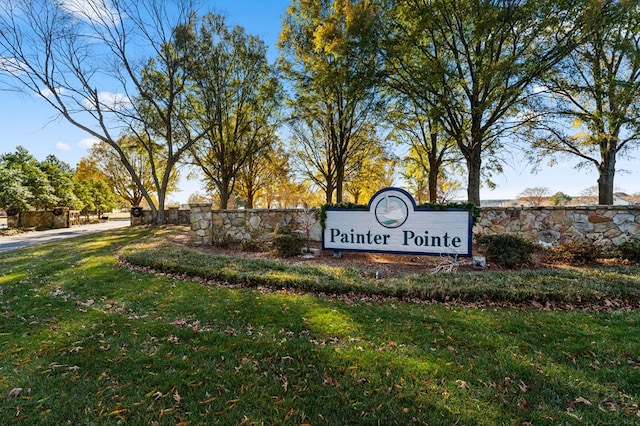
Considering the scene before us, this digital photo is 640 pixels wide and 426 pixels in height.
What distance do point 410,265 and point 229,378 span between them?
4.89 metres

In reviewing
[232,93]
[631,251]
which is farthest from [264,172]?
[631,251]

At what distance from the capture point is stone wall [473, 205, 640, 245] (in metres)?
7.05

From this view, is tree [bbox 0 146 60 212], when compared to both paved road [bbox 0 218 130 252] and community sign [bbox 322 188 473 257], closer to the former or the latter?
paved road [bbox 0 218 130 252]

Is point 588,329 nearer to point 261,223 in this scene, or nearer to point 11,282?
point 261,223

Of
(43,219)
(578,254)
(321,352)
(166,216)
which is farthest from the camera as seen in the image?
(166,216)

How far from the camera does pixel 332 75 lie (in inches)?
402

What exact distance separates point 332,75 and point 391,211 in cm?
596

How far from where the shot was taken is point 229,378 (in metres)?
2.36

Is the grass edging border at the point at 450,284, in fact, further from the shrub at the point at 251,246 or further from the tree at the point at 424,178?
the tree at the point at 424,178

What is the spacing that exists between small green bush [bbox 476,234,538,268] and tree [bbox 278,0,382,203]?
6.24 m

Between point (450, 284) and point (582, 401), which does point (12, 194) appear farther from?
point (582, 401)

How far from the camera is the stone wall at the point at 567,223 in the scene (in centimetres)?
705

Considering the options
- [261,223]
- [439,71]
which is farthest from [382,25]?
[261,223]

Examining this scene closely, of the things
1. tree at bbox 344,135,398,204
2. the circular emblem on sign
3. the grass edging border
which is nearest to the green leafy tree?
the grass edging border
